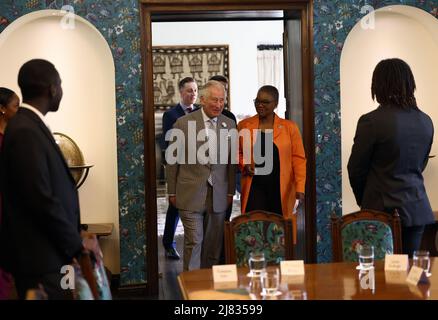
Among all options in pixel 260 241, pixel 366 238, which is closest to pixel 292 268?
pixel 260 241

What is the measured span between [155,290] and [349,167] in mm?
2266

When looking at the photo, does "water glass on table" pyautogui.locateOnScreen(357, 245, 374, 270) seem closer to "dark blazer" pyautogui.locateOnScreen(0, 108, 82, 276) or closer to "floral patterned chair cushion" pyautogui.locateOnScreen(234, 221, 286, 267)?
"floral patterned chair cushion" pyautogui.locateOnScreen(234, 221, 286, 267)

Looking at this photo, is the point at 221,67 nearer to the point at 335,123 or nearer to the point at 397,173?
the point at 335,123

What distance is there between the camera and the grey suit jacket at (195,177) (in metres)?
4.91

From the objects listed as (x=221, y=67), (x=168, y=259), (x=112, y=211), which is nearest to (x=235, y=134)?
(x=112, y=211)

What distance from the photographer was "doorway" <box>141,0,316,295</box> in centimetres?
529

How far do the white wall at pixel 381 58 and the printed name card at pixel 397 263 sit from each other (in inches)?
106

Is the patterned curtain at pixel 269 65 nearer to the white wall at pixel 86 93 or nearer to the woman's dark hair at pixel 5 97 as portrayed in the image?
the white wall at pixel 86 93

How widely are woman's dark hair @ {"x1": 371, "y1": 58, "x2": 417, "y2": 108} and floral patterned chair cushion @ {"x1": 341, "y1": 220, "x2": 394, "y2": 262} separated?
2.19 ft

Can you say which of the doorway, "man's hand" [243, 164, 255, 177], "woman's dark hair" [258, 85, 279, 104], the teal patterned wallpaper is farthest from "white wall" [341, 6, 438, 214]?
"man's hand" [243, 164, 255, 177]

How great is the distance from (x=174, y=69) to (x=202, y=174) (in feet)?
20.4

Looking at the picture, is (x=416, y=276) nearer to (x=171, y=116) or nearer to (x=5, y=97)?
(x=5, y=97)

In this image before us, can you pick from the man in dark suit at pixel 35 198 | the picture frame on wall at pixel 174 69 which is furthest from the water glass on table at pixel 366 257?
the picture frame on wall at pixel 174 69

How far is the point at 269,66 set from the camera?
1124 cm
